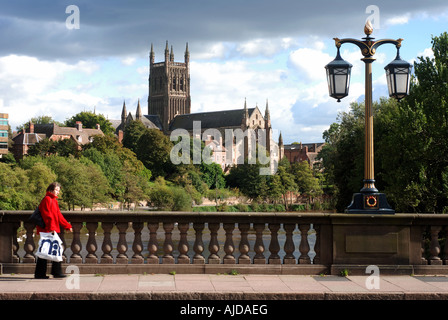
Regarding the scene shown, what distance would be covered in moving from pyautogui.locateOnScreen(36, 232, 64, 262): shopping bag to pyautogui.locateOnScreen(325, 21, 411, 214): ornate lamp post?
5.59 meters

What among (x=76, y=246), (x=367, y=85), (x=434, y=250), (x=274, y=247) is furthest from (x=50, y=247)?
(x=434, y=250)

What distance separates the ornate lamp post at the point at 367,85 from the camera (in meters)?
13.0

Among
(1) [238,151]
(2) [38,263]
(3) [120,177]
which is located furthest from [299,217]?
(1) [238,151]

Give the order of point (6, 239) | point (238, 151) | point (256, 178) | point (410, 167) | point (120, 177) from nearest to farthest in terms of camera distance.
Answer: point (6, 239)
point (410, 167)
point (120, 177)
point (256, 178)
point (238, 151)

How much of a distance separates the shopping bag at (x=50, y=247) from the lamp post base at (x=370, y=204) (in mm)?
5586

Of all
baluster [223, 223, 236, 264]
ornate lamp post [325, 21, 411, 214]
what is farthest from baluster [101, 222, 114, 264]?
ornate lamp post [325, 21, 411, 214]

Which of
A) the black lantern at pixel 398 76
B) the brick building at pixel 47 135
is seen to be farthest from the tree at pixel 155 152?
the black lantern at pixel 398 76

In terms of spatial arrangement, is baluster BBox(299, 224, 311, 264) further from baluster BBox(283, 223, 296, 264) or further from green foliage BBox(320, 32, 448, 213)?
green foliage BBox(320, 32, 448, 213)

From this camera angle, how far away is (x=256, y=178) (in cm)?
12962

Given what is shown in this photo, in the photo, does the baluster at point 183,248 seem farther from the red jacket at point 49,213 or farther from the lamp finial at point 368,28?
the lamp finial at point 368,28

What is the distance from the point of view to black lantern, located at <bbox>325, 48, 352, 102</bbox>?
42.9 feet

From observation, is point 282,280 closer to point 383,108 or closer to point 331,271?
point 331,271

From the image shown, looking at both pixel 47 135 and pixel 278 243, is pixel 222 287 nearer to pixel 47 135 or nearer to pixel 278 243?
pixel 278 243
